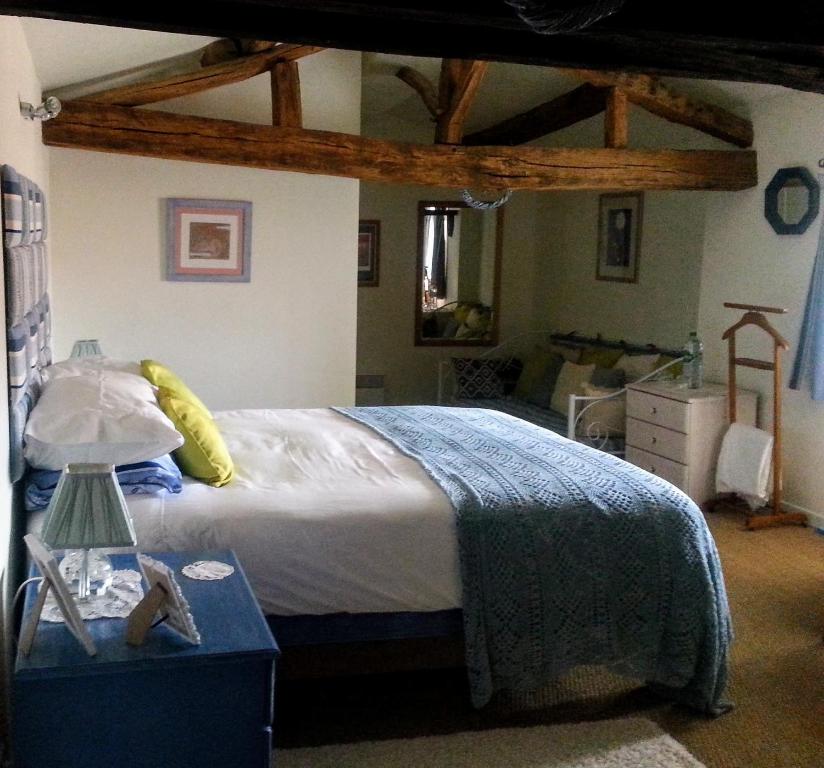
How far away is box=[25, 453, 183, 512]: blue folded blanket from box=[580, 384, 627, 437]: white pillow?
11.7ft

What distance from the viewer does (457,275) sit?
25.7ft

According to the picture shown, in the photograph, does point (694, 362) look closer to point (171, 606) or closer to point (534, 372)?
point (534, 372)

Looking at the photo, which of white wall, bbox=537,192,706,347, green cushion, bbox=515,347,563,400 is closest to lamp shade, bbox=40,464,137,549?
white wall, bbox=537,192,706,347

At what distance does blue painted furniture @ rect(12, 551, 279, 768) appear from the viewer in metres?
1.85

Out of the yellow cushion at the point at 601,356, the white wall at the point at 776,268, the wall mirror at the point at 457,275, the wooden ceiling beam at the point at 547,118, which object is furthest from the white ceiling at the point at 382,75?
the yellow cushion at the point at 601,356

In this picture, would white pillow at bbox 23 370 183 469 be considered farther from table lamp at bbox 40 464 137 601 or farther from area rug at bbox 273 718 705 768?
area rug at bbox 273 718 705 768

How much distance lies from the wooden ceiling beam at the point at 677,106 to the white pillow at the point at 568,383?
175 centimetres

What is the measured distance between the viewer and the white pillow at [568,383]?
6402 mm

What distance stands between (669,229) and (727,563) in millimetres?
2627

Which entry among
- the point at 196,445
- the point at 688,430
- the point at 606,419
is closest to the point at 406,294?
the point at 606,419

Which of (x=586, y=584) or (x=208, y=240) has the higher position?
(x=208, y=240)

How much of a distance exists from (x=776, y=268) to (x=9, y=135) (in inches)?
161

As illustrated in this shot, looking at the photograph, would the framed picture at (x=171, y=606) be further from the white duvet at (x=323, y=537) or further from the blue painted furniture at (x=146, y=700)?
the white duvet at (x=323, y=537)

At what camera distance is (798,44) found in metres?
1.97
